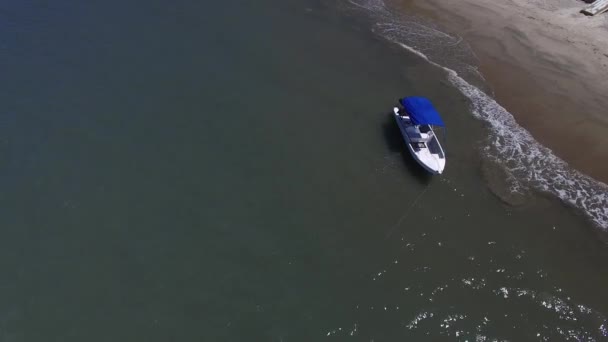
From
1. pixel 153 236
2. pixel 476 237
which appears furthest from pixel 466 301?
pixel 153 236

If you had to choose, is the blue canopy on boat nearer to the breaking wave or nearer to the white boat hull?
the white boat hull

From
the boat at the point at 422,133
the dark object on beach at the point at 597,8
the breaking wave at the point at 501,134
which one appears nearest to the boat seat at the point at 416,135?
the boat at the point at 422,133

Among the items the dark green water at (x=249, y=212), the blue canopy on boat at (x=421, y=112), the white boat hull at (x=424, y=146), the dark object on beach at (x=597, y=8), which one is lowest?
the dark green water at (x=249, y=212)

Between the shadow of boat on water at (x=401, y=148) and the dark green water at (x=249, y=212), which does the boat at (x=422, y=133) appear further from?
the dark green water at (x=249, y=212)

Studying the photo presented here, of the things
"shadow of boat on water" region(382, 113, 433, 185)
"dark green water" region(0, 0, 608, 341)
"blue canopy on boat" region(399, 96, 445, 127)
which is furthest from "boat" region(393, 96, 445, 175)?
"dark green water" region(0, 0, 608, 341)

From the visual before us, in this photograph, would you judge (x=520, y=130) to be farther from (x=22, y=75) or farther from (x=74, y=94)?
(x=22, y=75)

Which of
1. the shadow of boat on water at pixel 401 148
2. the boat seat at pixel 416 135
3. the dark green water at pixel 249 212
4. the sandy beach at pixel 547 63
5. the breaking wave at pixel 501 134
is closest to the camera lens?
the dark green water at pixel 249 212
